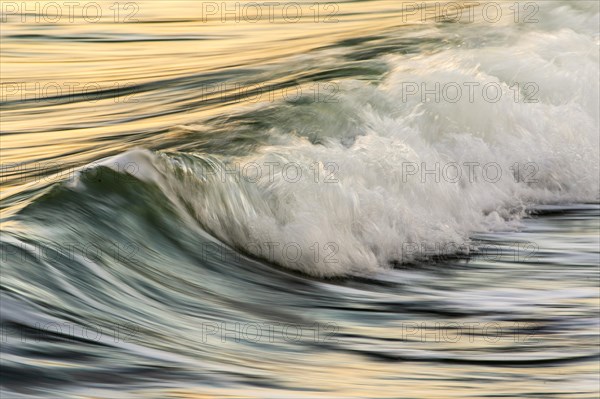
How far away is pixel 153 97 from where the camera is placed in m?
12.4

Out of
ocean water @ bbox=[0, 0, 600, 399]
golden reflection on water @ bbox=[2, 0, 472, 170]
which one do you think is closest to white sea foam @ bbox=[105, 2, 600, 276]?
ocean water @ bbox=[0, 0, 600, 399]

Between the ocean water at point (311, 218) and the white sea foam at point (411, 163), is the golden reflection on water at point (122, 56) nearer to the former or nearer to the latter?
the ocean water at point (311, 218)

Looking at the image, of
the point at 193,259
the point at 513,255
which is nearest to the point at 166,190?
the point at 193,259

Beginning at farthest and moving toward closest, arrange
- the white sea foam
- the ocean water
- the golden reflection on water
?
the golden reflection on water → the white sea foam → the ocean water

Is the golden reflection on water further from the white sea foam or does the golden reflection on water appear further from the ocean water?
the white sea foam

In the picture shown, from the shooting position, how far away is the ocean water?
5250 millimetres

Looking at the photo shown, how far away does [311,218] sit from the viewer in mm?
7809

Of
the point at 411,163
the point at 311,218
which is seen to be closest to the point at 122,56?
the point at 411,163

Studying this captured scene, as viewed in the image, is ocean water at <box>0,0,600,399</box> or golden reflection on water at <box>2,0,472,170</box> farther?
golden reflection on water at <box>2,0,472,170</box>

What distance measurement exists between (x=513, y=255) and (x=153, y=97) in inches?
215

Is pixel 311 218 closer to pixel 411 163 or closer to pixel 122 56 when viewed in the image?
pixel 411 163

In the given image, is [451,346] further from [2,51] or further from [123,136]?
[2,51]

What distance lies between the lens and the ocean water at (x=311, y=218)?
5250 millimetres

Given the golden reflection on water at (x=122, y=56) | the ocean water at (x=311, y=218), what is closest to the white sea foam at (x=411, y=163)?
the ocean water at (x=311, y=218)
